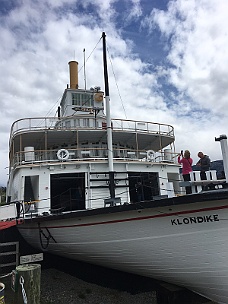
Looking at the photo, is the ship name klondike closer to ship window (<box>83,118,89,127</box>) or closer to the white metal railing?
the white metal railing

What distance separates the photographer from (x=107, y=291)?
7781 mm

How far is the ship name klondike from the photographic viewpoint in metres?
5.04

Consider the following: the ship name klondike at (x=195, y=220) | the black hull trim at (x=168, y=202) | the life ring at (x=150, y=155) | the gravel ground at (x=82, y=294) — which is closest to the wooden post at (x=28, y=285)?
the black hull trim at (x=168, y=202)

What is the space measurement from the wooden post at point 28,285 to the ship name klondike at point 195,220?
2.70 meters

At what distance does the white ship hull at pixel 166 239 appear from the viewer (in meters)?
5.07

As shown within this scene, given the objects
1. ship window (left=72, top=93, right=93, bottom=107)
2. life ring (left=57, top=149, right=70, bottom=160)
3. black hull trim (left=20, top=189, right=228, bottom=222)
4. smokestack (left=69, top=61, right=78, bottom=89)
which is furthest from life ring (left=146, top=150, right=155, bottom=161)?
smokestack (left=69, top=61, right=78, bottom=89)

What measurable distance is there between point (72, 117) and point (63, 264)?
7.12 metres

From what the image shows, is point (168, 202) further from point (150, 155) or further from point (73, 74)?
point (73, 74)

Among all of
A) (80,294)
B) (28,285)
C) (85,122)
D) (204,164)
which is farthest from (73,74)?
(28,285)

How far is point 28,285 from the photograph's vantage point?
15.9 ft

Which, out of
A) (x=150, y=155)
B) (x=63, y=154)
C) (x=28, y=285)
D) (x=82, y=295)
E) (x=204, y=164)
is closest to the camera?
(x=28, y=285)

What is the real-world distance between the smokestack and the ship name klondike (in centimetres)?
1409

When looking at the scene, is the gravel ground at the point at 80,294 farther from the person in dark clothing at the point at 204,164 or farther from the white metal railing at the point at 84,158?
the white metal railing at the point at 84,158

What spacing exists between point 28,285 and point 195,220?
10.5 feet
